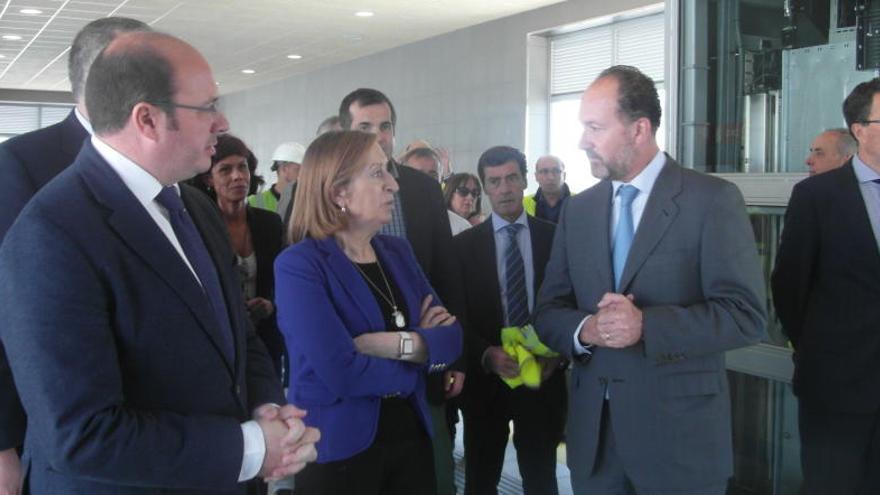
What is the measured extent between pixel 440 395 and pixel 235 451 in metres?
1.18

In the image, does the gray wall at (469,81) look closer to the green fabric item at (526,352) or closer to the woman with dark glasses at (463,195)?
the woman with dark glasses at (463,195)

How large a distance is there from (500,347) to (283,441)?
1.56 metres

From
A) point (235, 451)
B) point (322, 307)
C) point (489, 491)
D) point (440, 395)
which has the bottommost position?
point (489, 491)

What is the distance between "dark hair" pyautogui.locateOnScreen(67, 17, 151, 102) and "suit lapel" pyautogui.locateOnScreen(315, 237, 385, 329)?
75cm

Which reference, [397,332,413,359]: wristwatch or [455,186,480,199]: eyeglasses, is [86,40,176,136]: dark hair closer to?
[397,332,413,359]: wristwatch

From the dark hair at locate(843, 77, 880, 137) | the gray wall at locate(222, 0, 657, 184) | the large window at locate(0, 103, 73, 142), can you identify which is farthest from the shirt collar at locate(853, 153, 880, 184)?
the large window at locate(0, 103, 73, 142)

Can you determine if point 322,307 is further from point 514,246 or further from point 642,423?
point 514,246

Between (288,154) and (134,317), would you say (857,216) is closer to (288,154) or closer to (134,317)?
(134,317)

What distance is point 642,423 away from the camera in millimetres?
2133

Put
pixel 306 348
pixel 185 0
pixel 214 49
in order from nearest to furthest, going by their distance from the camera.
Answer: pixel 306 348
pixel 185 0
pixel 214 49

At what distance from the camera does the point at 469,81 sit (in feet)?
38.2

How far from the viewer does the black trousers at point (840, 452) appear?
8.36ft

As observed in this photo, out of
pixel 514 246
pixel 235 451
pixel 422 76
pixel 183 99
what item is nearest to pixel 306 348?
pixel 235 451

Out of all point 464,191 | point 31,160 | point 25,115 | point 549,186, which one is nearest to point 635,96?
point 31,160
